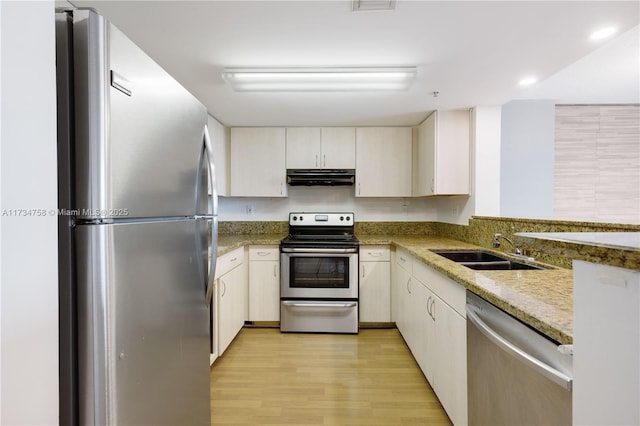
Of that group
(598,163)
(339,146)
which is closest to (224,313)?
(339,146)

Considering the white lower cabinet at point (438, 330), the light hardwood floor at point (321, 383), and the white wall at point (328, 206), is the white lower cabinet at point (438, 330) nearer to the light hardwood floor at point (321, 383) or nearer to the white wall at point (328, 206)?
the light hardwood floor at point (321, 383)

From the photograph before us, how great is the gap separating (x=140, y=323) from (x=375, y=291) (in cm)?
250

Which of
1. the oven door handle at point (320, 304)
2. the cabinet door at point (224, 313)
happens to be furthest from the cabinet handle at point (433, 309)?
the cabinet door at point (224, 313)

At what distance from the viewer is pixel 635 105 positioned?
10.8 feet

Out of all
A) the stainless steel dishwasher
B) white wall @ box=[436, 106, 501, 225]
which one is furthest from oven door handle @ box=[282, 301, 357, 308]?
the stainless steel dishwasher

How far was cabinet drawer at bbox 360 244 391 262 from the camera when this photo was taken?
3.09m

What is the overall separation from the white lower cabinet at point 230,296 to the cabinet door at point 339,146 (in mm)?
1392

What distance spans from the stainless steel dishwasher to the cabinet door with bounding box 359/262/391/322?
165cm

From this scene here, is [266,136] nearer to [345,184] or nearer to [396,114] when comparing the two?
[345,184]

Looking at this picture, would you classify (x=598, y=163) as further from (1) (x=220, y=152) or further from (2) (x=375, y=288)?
(1) (x=220, y=152)

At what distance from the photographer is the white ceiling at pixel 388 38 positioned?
1.36m

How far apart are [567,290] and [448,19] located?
134 cm

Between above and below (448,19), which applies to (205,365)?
below

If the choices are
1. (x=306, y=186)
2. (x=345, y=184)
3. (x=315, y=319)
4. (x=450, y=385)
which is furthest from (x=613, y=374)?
(x=306, y=186)
